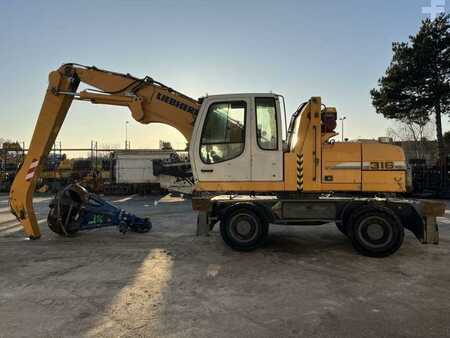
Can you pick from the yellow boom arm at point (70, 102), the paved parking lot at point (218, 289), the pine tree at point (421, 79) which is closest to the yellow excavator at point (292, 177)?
the paved parking lot at point (218, 289)

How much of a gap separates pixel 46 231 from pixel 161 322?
22.1 ft

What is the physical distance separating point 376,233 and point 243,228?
7.85 feet

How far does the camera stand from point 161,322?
4.04 m

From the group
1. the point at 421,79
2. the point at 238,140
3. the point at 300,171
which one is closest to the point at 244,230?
the point at 300,171

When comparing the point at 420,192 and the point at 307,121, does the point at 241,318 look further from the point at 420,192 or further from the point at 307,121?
the point at 420,192

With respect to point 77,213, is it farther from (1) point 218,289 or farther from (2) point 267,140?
(1) point 218,289

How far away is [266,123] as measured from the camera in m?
7.02

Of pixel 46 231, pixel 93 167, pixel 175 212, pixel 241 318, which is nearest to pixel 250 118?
pixel 241 318

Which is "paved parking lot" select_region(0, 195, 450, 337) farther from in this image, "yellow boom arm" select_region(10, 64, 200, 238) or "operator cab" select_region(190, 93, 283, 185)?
"operator cab" select_region(190, 93, 283, 185)

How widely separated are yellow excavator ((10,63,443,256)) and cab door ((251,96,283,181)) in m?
0.02

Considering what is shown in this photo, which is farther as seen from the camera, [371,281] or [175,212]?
[175,212]

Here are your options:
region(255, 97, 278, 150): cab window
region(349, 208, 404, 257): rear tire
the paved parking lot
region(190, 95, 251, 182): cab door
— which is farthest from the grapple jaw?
region(349, 208, 404, 257): rear tire

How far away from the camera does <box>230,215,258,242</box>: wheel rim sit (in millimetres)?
7023

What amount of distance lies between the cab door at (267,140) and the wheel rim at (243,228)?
0.78 metres
